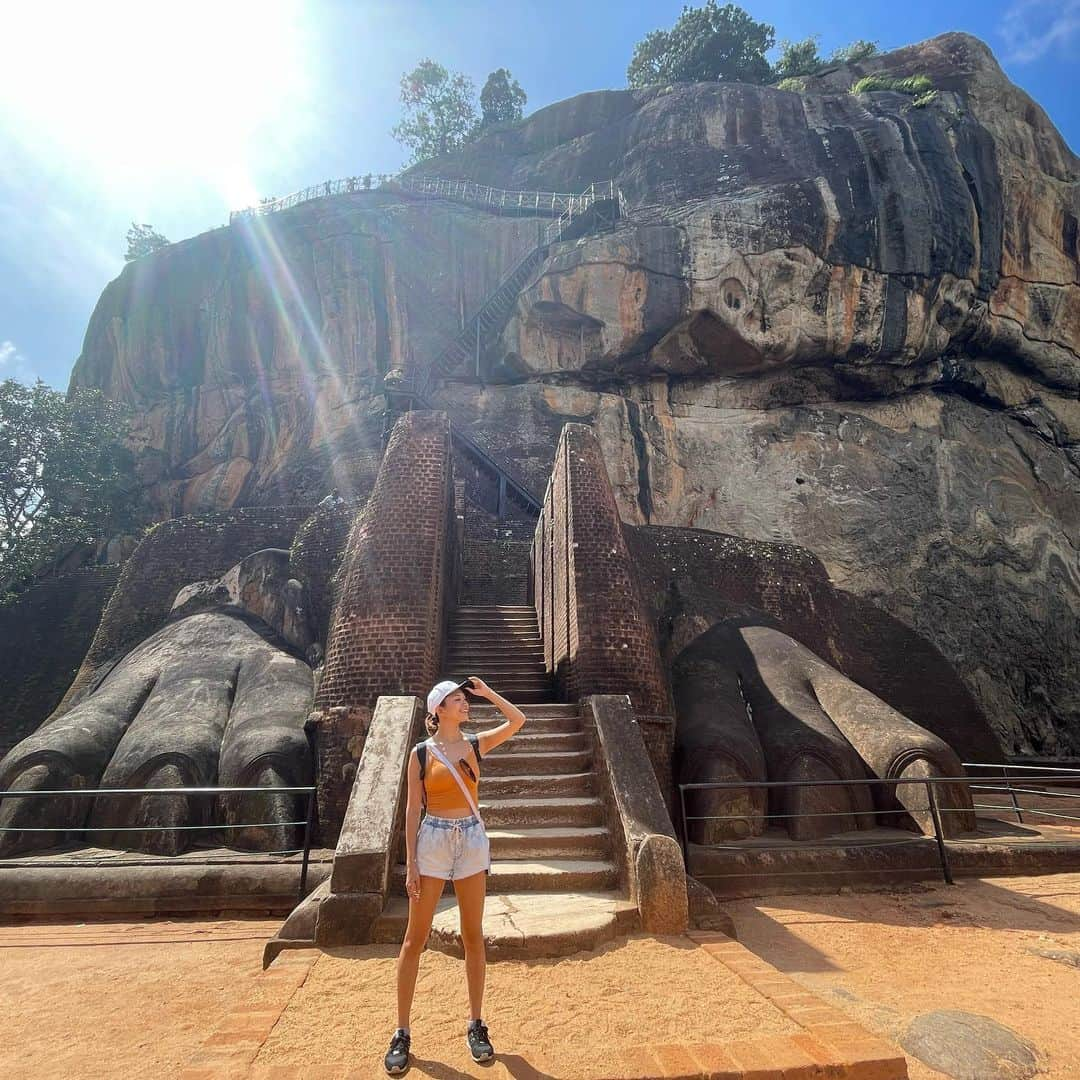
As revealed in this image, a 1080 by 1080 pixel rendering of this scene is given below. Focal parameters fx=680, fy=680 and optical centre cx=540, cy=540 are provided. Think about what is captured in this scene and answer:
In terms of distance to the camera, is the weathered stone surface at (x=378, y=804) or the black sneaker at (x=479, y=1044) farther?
the weathered stone surface at (x=378, y=804)

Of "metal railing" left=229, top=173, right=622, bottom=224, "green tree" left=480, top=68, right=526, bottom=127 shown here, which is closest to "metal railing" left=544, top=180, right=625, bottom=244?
"metal railing" left=229, top=173, right=622, bottom=224

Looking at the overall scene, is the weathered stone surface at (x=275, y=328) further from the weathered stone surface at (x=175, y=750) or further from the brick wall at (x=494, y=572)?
the weathered stone surface at (x=175, y=750)

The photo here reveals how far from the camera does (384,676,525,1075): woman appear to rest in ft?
9.04

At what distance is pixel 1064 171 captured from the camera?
25.4m

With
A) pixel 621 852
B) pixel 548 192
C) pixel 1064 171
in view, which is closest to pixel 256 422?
pixel 548 192

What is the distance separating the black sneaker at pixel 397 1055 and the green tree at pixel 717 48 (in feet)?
130

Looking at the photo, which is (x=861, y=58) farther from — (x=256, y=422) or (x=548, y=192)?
(x=256, y=422)

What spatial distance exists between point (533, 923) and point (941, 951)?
293 cm

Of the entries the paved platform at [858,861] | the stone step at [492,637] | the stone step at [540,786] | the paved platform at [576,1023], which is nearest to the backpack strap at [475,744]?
the paved platform at [576,1023]

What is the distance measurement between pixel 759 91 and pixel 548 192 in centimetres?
926

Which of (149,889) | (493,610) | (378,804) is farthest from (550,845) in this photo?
(493,610)

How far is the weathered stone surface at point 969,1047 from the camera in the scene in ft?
9.95

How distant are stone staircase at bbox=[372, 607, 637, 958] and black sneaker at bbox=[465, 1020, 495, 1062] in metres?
1.07

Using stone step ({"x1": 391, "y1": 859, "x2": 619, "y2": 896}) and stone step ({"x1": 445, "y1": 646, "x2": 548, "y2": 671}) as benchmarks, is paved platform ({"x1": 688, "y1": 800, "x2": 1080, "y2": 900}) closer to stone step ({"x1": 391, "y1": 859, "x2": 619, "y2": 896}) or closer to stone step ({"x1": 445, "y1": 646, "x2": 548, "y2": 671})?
stone step ({"x1": 391, "y1": 859, "x2": 619, "y2": 896})
